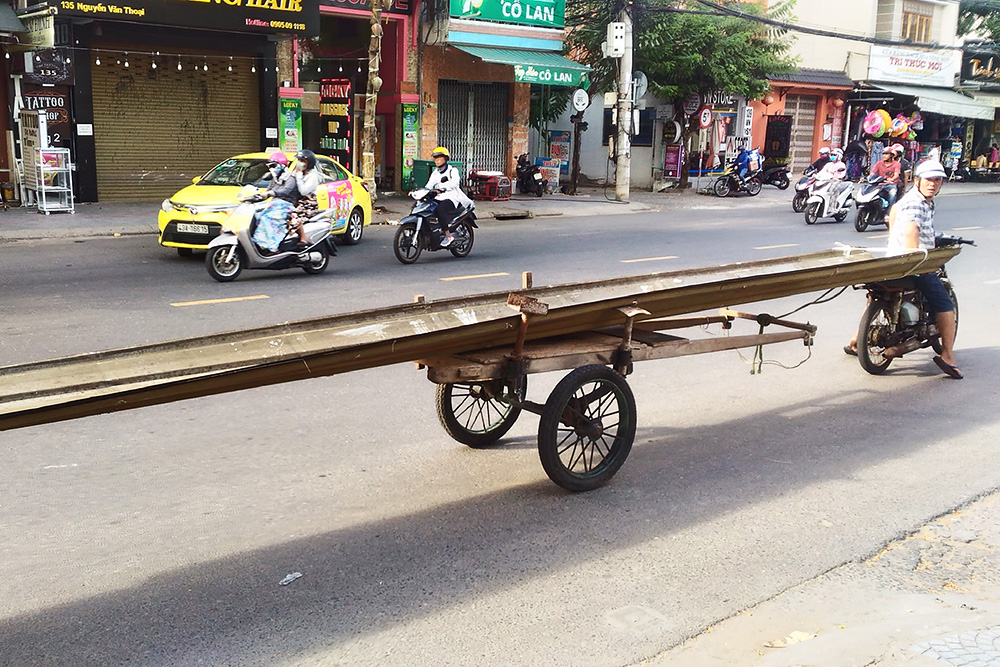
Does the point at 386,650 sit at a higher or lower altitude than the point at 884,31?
lower

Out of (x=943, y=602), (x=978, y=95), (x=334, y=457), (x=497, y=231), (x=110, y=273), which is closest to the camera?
(x=943, y=602)

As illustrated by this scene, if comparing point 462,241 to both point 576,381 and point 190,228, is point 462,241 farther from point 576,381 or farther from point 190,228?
point 576,381

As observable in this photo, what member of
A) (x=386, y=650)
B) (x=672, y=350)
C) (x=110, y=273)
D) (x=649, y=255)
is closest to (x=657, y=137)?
(x=649, y=255)

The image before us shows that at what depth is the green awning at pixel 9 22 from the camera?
56.5ft

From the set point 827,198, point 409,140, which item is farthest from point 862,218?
point 409,140

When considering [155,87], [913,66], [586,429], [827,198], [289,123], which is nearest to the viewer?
[586,429]

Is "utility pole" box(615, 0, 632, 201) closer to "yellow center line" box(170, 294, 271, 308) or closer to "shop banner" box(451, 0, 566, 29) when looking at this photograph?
"shop banner" box(451, 0, 566, 29)

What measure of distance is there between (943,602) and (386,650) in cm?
241

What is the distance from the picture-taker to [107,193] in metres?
20.2

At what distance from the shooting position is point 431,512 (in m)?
4.95

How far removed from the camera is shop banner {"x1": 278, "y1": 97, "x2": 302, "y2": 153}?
21.9 metres

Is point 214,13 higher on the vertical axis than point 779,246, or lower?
higher

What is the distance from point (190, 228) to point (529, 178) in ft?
48.1

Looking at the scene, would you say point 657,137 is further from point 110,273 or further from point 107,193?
point 110,273
